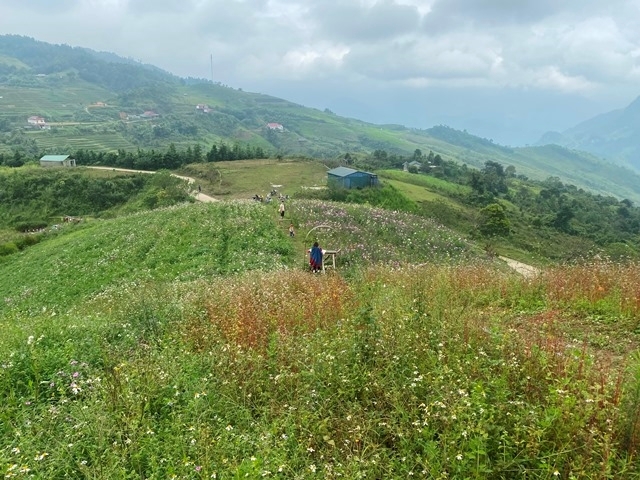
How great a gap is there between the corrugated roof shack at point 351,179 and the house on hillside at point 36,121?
158 m

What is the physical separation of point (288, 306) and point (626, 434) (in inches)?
226

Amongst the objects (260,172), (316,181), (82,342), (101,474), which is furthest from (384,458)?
(260,172)

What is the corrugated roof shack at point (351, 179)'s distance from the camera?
206 ft

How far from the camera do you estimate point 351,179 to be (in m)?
63.1

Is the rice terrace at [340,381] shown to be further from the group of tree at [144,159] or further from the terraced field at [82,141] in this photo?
the terraced field at [82,141]

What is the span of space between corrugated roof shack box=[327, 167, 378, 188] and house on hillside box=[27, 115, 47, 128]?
517ft

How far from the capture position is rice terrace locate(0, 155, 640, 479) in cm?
471

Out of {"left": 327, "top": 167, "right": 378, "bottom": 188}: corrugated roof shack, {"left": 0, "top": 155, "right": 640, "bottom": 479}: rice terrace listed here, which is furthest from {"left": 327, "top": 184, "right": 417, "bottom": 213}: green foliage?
{"left": 0, "top": 155, "right": 640, "bottom": 479}: rice terrace

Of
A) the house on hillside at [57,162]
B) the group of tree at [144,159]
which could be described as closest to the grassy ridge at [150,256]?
the group of tree at [144,159]

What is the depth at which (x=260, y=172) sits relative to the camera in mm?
72438

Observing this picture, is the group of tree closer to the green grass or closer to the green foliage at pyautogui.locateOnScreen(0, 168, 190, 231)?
the green grass

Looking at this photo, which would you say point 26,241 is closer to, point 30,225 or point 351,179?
point 30,225

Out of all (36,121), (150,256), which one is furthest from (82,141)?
(150,256)

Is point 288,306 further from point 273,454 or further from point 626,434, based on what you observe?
point 626,434
